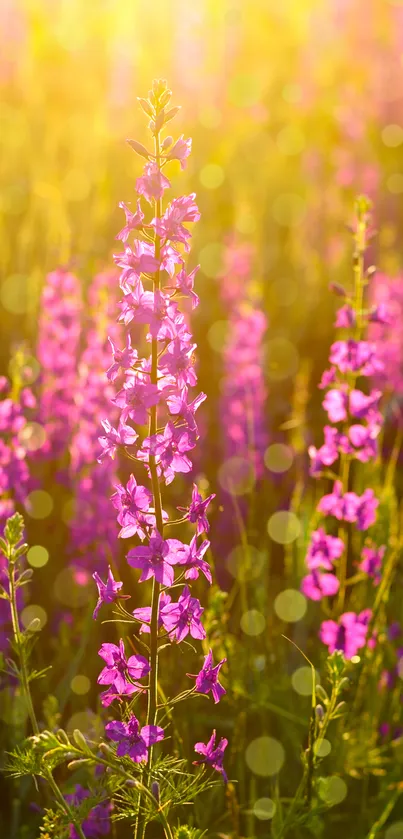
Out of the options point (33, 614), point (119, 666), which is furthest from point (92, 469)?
point (119, 666)

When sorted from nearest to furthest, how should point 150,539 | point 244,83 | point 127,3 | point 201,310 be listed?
point 150,539
point 201,310
point 244,83
point 127,3

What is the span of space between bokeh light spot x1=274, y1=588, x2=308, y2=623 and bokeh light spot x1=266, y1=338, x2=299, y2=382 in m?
2.86

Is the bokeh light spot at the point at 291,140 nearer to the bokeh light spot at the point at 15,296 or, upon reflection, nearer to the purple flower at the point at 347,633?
the bokeh light spot at the point at 15,296

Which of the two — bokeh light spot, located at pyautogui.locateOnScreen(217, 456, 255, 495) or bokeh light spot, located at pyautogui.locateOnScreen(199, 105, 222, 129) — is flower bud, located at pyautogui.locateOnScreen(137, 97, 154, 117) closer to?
bokeh light spot, located at pyautogui.locateOnScreen(217, 456, 255, 495)

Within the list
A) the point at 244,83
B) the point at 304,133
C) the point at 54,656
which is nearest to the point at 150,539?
the point at 54,656

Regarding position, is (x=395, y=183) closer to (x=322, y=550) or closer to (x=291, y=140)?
(x=291, y=140)

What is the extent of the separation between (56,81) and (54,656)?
11.2m

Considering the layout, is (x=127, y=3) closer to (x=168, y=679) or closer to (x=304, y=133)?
(x=304, y=133)

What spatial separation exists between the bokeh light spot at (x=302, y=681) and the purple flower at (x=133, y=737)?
71.2 inches

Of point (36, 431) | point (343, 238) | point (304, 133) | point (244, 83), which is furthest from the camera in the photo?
point (244, 83)

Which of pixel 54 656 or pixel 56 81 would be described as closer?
pixel 54 656

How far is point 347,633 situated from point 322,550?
31 centimetres

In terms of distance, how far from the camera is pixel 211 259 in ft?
26.1

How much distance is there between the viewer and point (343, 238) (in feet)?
29.2
